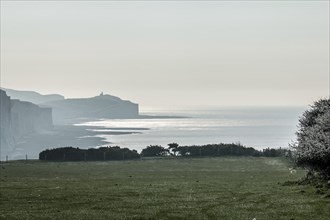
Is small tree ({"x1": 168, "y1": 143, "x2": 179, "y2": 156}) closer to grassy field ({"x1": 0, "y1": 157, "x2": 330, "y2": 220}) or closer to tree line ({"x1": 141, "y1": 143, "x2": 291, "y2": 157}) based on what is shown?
tree line ({"x1": 141, "y1": 143, "x2": 291, "y2": 157})

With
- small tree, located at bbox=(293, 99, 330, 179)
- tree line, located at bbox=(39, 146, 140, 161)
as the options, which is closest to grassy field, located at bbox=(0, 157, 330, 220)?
small tree, located at bbox=(293, 99, 330, 179)

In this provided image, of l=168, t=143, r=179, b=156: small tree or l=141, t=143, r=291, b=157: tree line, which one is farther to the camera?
l=168, t=143, r=179, b=156: small tree

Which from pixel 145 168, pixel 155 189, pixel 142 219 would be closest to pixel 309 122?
pixel 155 189

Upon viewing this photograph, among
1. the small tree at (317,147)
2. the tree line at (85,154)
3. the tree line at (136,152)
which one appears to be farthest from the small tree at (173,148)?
the small tree at (317,147)

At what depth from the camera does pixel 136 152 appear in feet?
307

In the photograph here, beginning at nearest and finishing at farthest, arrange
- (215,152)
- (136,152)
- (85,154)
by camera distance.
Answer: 1. (85,154)
2. (136,152)
3. (215,152)

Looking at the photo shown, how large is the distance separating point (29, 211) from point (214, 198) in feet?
38.2

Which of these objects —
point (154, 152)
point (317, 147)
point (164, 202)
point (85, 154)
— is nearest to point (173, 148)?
point (154, 152)

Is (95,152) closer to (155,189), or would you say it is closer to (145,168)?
(145,168)

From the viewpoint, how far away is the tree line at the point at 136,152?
290ft

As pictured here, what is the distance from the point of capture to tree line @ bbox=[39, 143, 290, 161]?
8831cm

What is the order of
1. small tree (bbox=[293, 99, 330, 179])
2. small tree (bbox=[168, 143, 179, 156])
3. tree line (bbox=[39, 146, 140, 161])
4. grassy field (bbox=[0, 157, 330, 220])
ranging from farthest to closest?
small tree (bbox=[168, 143, 179, 156]), tree line (bbox=[39, 146, 140, 161]), small tree (bbox=[293, 99, 330, 179]), grassy field (bbox=[0, 157, 330, 220])

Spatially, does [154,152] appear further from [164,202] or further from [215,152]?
[164,202]

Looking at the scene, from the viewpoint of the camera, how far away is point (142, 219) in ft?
81.3
